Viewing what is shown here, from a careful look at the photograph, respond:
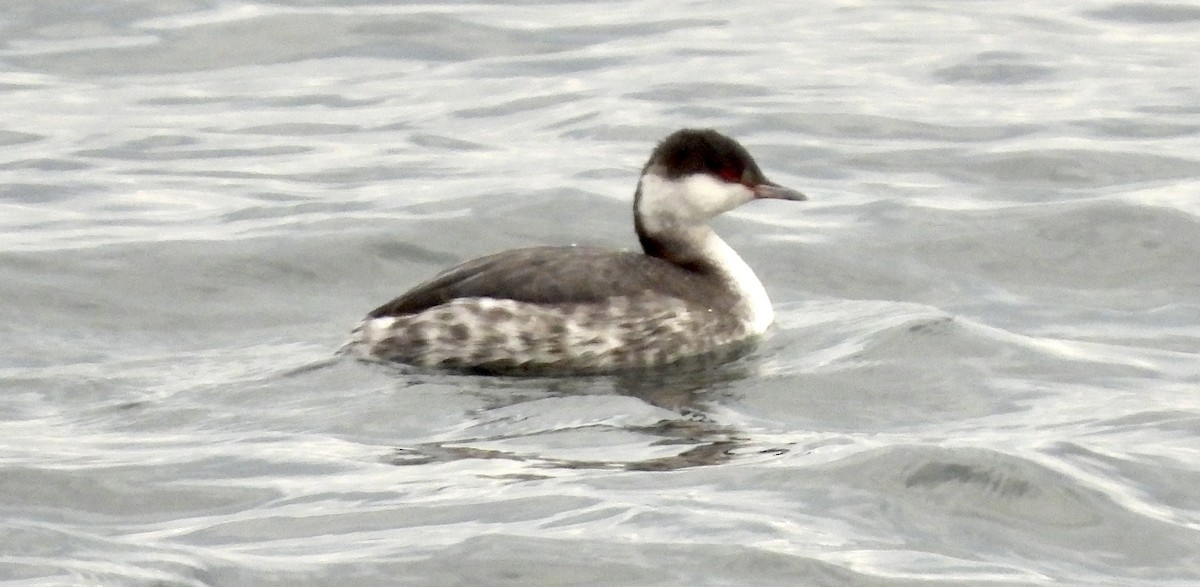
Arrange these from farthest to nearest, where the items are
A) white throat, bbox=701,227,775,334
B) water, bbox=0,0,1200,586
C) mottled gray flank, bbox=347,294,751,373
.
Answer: white throat, bbox=701,227,775,334
mottled gray flank, bbox=347,294,751,373
water, bbox=0,0,1200,586

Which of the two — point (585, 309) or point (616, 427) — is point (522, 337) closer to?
point (585, 309)

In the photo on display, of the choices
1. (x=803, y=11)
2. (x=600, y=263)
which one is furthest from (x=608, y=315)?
(x=803, y=11)

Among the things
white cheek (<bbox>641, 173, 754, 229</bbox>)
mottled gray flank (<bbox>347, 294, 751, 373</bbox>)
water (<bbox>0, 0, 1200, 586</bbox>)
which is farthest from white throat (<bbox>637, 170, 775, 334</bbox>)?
mottled gray flank (<bbox>347, 294, 751, 373</bbox>)

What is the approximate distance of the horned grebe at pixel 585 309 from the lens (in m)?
10.6

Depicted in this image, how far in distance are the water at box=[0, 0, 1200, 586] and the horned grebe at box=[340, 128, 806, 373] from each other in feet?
0.64

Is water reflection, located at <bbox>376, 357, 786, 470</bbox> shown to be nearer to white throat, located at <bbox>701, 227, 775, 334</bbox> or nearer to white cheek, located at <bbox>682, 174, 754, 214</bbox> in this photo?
white throat, located at <bbox>701, 227, 775, 334</bbox>

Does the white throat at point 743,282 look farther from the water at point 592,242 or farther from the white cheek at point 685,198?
the water at point 592,242

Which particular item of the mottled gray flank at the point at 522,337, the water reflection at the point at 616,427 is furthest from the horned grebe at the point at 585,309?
the water reflection at the point at 616,427

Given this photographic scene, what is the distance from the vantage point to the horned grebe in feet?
34.9

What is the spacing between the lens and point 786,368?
10.7 meters

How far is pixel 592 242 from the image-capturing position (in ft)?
45.0

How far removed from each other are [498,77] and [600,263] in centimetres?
772

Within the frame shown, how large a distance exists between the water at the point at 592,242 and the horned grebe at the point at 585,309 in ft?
0.64

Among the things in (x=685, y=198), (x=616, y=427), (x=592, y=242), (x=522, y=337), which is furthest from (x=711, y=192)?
(x=592, y=242)
